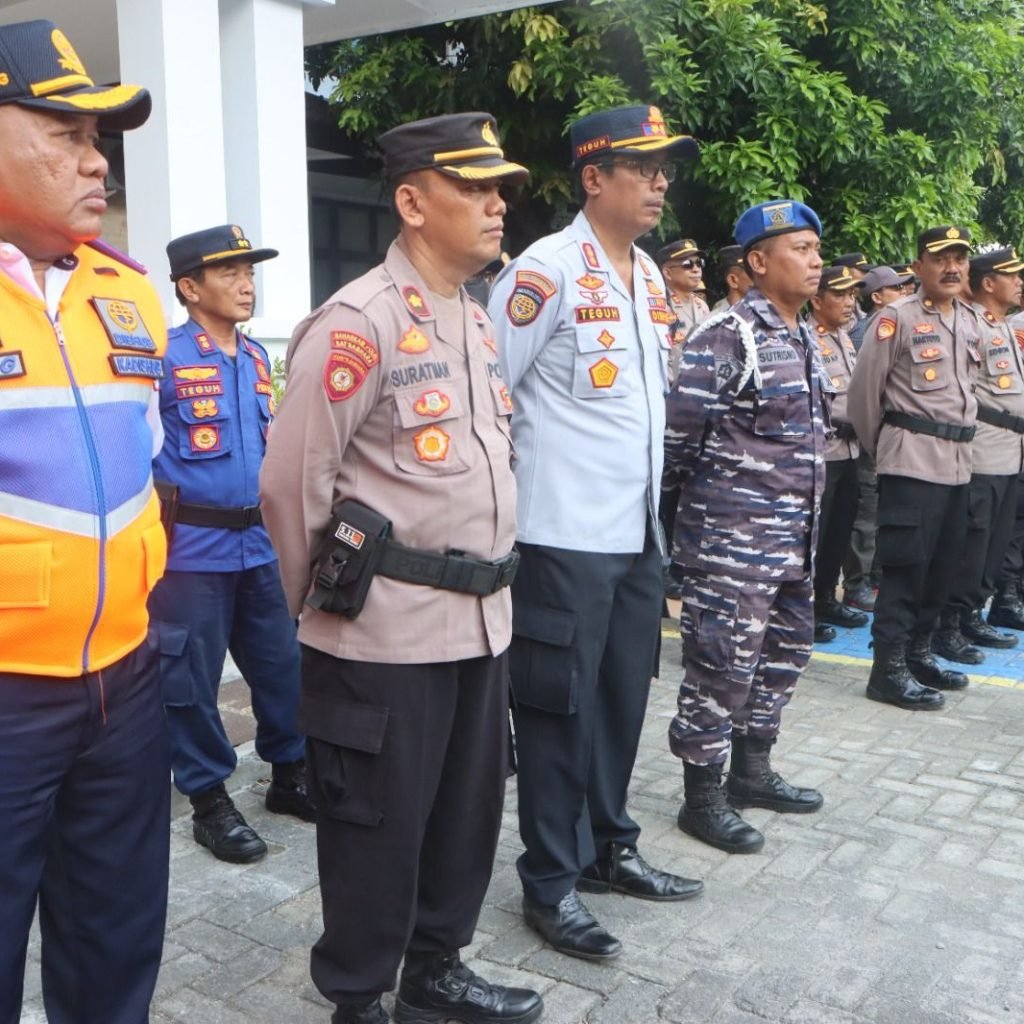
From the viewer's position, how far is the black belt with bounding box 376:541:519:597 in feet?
8.06

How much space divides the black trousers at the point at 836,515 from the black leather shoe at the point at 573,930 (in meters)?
4.00

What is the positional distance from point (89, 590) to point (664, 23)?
773 cm

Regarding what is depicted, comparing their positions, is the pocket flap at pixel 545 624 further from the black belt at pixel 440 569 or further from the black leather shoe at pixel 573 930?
the black leather shoe at pixel 573 930

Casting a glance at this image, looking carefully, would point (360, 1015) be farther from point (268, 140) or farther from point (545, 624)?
point (268, 140)

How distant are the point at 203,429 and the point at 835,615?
4.53 meters

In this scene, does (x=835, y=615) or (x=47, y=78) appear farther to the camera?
(x=835, y=615)

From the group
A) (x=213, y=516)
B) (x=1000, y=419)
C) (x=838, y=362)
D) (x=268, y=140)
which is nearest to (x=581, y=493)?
(x=213, y=516)

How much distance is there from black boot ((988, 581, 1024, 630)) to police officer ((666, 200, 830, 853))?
3628mm

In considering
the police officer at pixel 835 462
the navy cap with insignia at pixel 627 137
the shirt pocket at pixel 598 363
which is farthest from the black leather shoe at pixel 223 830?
the police officer at pixel 835 462

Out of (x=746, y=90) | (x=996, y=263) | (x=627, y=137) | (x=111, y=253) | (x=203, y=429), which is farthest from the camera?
(x=746, y=90)

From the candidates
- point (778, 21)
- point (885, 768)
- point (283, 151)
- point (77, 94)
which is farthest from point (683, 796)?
point (778, 21)

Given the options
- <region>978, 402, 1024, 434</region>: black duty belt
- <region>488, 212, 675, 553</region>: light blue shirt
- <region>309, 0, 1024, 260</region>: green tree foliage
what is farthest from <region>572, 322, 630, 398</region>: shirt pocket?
<region>309, 0, 1024, 260</region>: green tree foliage

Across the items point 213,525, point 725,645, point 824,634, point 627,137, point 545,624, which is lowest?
point 824,634

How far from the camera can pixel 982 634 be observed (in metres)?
6.57
